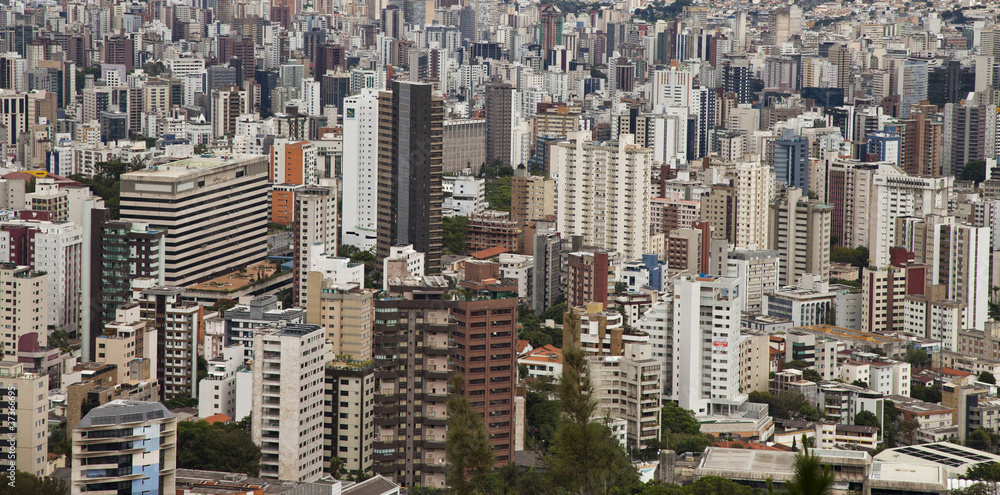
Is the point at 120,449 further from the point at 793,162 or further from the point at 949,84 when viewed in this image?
the point at 949,84

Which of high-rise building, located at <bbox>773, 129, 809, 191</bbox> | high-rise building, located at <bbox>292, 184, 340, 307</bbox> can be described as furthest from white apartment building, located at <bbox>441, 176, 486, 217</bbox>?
high-rise building, located at <bbox>773, 129, 809, 191</bbox>

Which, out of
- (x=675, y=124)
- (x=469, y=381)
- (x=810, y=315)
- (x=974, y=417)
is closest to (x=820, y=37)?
(x=675, y=124)

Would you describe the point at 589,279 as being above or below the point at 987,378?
above

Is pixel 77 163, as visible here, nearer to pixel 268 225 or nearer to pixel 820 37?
pixel 268 225

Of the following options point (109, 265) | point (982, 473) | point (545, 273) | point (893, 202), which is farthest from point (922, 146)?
point (982, 473)

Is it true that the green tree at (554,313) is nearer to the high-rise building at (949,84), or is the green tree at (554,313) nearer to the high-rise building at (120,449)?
the high-rise building at (120,449)

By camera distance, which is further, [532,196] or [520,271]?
[532,196]

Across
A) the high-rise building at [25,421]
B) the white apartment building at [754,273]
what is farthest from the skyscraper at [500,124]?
the high-rise building at [25,421]

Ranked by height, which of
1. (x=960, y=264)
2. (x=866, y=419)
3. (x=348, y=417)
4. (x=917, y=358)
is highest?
(x=960, y=264)
